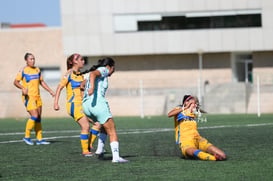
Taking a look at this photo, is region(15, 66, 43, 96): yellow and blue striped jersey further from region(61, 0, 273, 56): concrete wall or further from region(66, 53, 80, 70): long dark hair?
region(61, 0, 273, 56): concrete wall

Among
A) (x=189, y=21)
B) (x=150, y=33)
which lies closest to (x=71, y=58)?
(x=189, y=21)

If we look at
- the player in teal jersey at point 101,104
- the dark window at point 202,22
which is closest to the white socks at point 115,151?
the player in teal jersey at point 101,104

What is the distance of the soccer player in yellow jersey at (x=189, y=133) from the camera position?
38.5 ft

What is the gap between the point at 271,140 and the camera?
15.0 m

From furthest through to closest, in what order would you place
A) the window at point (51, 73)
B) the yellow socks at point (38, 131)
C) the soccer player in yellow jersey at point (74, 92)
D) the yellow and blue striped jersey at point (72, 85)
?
the window at point (51, 73) → the yellow socks at point (38, 131) → the yellow and blue striped jersey at point (72, 85) → the soccer player in yellow jersey at point (74, 92)

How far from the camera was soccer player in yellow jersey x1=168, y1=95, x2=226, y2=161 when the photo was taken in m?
11.7

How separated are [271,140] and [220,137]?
171cm

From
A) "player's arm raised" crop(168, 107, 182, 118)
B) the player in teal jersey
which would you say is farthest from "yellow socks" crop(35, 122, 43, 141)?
"player's arm raised" crop(168, 107, 182, 118)

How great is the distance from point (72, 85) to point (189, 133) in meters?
2.73

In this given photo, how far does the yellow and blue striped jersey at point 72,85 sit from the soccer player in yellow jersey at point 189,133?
87.0 inches

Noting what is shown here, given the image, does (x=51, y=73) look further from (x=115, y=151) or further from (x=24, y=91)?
(x=115, y=151)

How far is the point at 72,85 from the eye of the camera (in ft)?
45.3

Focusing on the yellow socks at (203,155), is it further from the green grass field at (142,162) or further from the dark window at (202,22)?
the dark window at (202,22)

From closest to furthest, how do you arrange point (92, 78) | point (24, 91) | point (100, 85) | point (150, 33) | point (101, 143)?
point (92, 78), point (100, 85), point (101, 143), point (24, 91), point (150, 33)
